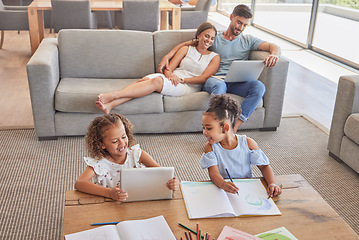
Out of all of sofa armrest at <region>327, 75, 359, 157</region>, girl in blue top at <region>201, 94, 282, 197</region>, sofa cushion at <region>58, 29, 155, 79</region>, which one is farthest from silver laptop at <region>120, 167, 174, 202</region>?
sofa cushion at <region>58, 29, 155, 79</region>

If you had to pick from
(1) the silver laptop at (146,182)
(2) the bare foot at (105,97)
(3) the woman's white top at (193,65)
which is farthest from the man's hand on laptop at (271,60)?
(1) the silver laptop at (146,182)

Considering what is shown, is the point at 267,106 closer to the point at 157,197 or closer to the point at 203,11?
the point at 157,197

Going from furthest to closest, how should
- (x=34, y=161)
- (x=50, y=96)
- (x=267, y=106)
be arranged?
1. (x=267, y=106)
2. (x=50, y=96)
3. (x=34, y=161)

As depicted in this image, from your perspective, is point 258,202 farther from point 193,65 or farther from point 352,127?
point 193,65

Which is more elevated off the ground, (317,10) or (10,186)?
(317,10)

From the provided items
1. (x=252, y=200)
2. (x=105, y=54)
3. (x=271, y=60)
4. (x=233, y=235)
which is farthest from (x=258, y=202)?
(x=105, y=54)

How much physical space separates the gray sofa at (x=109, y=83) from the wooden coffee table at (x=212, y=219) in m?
1.46

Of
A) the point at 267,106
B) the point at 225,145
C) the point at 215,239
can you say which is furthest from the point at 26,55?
the point at 215,239

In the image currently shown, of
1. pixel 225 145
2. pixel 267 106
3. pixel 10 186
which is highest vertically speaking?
pixel 225 145

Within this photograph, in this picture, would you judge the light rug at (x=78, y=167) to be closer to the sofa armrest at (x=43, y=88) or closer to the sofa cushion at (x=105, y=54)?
the sofa armrest at (x=43, y=88)

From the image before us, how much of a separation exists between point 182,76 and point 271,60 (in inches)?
27.5

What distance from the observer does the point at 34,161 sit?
2.68 m

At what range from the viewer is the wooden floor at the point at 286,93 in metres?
3.43

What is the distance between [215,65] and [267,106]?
528 mm
